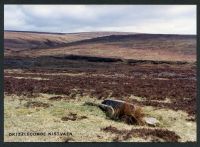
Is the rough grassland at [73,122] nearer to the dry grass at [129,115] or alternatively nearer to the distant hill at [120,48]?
the dry grass at [129,115]

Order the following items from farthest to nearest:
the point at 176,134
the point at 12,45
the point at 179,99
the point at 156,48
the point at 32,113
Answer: the point at 12,45
the point at 156,48
the point at 179,99
the point at 32,113
the point at 176,134

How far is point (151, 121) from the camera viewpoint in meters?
20.5

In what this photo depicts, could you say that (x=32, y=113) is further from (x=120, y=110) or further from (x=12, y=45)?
(x=12, y=45)

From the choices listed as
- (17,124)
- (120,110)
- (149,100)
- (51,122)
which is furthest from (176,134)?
(149,100)

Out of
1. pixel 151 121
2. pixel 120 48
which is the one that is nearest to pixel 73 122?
pixel 151 121

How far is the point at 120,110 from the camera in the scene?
20.9 m

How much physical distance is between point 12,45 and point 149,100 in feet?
453

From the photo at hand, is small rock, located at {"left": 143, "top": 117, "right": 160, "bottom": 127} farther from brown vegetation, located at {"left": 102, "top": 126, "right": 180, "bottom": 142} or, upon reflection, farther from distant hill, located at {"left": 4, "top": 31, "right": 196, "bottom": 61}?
distant hill, located at {"left": 4, "top": 31, "right": 196, "bottom": 61}

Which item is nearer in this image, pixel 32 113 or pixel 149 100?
pixel 32 113

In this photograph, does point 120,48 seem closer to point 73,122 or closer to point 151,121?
point 151,121

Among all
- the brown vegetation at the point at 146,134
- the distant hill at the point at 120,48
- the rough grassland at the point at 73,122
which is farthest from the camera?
the distant hill at the point at 120,48

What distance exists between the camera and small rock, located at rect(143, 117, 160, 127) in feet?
65.9

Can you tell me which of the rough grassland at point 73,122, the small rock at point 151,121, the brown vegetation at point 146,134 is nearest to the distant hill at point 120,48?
the rough grassland at point 73,122

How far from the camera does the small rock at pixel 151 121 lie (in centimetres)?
2009
